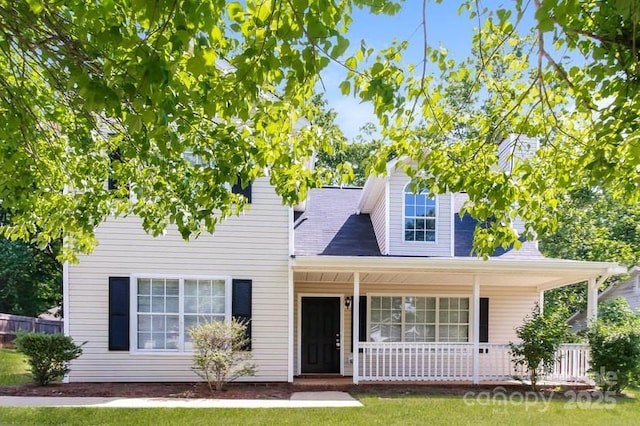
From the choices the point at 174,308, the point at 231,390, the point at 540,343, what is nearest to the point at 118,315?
the point at 174,308

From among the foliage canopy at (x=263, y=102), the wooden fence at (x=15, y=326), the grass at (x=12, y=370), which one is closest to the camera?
the foliage canopy at (x=263, y=102)

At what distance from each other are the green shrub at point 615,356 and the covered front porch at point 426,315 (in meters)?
0.46

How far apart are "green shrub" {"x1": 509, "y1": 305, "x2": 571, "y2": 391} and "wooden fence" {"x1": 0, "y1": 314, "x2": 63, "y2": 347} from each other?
16.3m

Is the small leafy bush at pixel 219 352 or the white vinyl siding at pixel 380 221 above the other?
the white vinyl siding at pixel 380 221

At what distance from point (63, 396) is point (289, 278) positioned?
4465 mm

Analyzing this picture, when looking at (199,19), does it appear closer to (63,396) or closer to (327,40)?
(327,40)

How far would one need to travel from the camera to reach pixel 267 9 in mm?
3164

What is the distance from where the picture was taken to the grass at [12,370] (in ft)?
32.4

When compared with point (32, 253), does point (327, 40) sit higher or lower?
higher

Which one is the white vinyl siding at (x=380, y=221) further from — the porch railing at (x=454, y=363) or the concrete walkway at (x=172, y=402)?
the concrete walkway at (x=172, y=402)

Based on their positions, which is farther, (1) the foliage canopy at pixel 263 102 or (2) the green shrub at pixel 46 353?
(2) the green shrub at pixel 46 353

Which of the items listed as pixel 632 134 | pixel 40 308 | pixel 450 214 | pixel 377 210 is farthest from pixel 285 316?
pixel 40 308

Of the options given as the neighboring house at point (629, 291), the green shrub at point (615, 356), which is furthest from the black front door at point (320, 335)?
the neighboring house at point (629, 291)

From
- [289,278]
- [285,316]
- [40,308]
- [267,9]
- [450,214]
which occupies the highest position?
[267,9]
